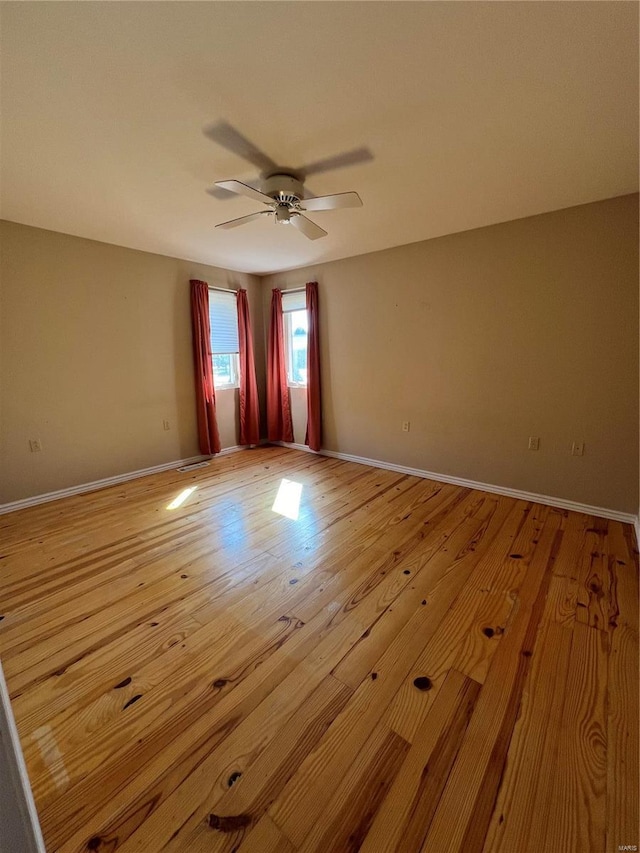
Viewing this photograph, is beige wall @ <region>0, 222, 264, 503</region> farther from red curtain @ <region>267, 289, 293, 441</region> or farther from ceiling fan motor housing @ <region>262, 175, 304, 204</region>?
ceiling fan motor housing @ <region>262, 175, 304, 204</region>

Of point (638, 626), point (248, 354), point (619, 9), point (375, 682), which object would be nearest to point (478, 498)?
point (638, 626)

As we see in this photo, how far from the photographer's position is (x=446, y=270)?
10.6 ft

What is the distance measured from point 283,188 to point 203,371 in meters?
2.57

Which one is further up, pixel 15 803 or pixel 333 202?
pixel 333 202

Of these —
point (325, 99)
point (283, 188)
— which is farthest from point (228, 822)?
point (283, 188)

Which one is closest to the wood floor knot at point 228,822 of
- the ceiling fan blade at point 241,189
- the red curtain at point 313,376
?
the ceiling fan blade at point 241,189

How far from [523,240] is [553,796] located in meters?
3.41

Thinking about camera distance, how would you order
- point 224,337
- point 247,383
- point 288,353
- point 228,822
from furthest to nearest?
point 288,353, point 247,383, point 224,337, point 228,822

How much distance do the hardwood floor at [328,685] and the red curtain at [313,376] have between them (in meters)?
1.99

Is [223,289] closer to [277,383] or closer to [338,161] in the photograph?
[277,383]

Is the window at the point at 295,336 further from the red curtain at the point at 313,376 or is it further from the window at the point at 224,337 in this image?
the window at the point at 224,337

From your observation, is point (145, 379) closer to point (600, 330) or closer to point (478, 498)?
point (478, 498)

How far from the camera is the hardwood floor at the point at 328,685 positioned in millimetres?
973

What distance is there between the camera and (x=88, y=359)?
3330 millimetres
